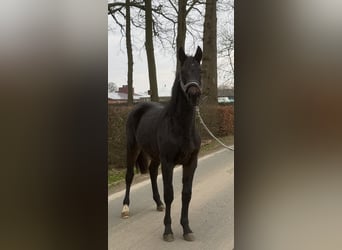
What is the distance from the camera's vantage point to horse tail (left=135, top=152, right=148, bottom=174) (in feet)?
3.12

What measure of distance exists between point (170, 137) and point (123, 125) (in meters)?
0.36

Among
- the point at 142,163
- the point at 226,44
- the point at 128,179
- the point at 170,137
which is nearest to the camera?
the point at 226,44

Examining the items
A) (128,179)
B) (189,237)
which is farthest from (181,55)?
(189,237)

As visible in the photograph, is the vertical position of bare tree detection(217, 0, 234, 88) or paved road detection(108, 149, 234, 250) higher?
bare tree detection(217, 0, 234, 88)

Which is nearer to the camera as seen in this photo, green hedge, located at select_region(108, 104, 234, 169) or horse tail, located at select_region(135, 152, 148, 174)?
green hedge, located at select_region(108, 104, 234, 169)

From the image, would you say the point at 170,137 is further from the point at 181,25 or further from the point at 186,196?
the point at 181,25

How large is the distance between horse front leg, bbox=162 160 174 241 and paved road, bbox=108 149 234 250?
0.5 inches

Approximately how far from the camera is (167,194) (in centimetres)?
92

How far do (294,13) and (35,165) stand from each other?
0.57 meters

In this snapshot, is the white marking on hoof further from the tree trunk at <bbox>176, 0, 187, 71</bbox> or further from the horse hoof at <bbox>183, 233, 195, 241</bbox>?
the tree trunk at <bbox>176, 0, 187, 71</bbox>

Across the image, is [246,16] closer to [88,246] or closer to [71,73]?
[71,73]

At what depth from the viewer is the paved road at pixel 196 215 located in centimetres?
78

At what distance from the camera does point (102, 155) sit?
699 millimetres

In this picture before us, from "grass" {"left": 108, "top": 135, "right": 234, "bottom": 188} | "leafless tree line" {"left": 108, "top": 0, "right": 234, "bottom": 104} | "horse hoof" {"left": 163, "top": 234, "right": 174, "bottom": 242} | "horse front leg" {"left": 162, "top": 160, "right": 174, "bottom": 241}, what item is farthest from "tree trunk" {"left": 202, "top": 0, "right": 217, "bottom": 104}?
"horse hoof" {"left": 163, "top": 234, "right": 174, "bottom": 242}
